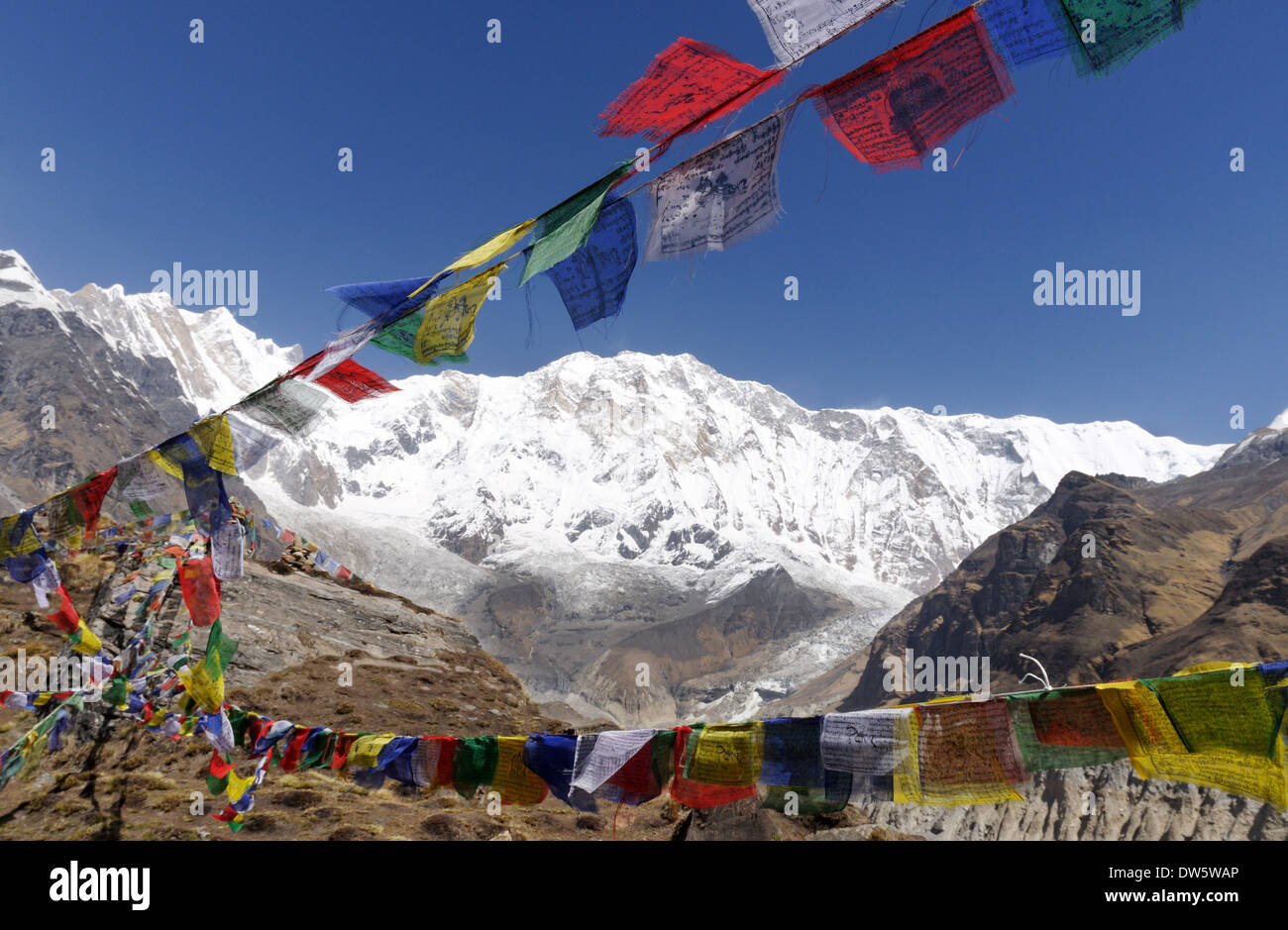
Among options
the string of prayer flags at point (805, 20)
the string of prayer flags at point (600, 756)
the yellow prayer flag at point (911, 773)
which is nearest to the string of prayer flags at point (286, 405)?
the string of prayer flags at point (600, 756)

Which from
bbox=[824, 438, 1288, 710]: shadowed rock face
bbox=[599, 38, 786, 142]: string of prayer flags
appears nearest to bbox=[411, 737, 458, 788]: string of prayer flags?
bbox=[599, 38, 786, 142]: string of prayer flags

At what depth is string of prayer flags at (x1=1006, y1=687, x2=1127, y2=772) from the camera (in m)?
4.04

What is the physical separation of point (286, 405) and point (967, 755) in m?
6.39

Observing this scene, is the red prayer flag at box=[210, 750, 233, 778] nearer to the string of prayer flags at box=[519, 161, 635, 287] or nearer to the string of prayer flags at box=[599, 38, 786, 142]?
the string of prayer flags at box=[519, 161, 635, 287]

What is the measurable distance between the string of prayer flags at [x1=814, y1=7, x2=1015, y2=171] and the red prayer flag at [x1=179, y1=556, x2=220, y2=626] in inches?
278

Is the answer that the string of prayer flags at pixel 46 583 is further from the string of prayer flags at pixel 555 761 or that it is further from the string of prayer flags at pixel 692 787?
the string of prayer flags at pixel 692 787

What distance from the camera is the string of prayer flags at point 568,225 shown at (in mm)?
5047

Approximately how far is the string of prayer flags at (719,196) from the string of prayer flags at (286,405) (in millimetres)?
3644

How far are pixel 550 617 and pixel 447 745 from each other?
15668cm

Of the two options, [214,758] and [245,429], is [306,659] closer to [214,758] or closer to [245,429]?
[214,758]

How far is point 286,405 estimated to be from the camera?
6.66 m

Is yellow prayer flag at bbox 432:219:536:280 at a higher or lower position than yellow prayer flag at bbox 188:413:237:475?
higher
